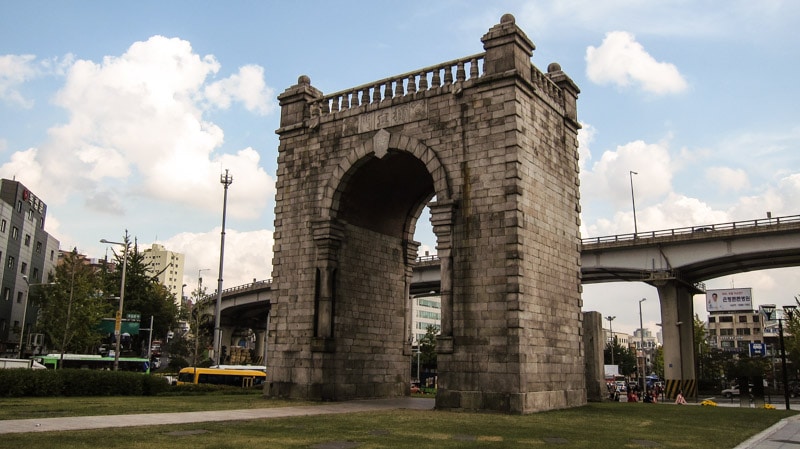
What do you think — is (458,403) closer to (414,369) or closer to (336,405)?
(336,405)

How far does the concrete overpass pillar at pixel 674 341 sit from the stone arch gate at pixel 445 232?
84.9ft

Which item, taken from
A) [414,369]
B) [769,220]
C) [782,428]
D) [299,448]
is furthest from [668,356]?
[414,369]

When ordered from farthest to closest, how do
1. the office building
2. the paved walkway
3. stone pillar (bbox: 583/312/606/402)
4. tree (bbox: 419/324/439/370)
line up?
1. tree (bbox: 419/324/439/370)
2. the office building
3. stone pillar (bbox: 583/312/606/402)
4. the paved walkway

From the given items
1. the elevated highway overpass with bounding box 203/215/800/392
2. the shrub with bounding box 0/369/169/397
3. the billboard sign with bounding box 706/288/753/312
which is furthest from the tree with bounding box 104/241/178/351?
the billboard sign with bounding box 706/288/753/312

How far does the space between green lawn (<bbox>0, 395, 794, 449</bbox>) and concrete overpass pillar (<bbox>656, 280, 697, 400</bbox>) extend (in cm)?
2817

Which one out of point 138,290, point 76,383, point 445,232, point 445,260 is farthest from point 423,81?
point 138,290

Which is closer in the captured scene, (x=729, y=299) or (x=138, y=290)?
(x=729, y=299)

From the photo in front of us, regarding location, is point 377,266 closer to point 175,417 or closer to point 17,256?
point 175,417

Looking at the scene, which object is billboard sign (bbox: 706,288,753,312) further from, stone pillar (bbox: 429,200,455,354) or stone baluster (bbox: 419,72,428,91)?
stone pillar (bbox: 429,200,455,354)

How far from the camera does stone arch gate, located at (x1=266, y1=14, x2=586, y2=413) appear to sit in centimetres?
2116

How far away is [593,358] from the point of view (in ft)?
87.0

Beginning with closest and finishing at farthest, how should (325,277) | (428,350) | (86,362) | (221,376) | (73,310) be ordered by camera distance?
(325,277), (221,376), (73,310), (86,362), (428,350)

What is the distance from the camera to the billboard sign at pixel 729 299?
198 ft

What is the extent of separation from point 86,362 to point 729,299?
56276mm
